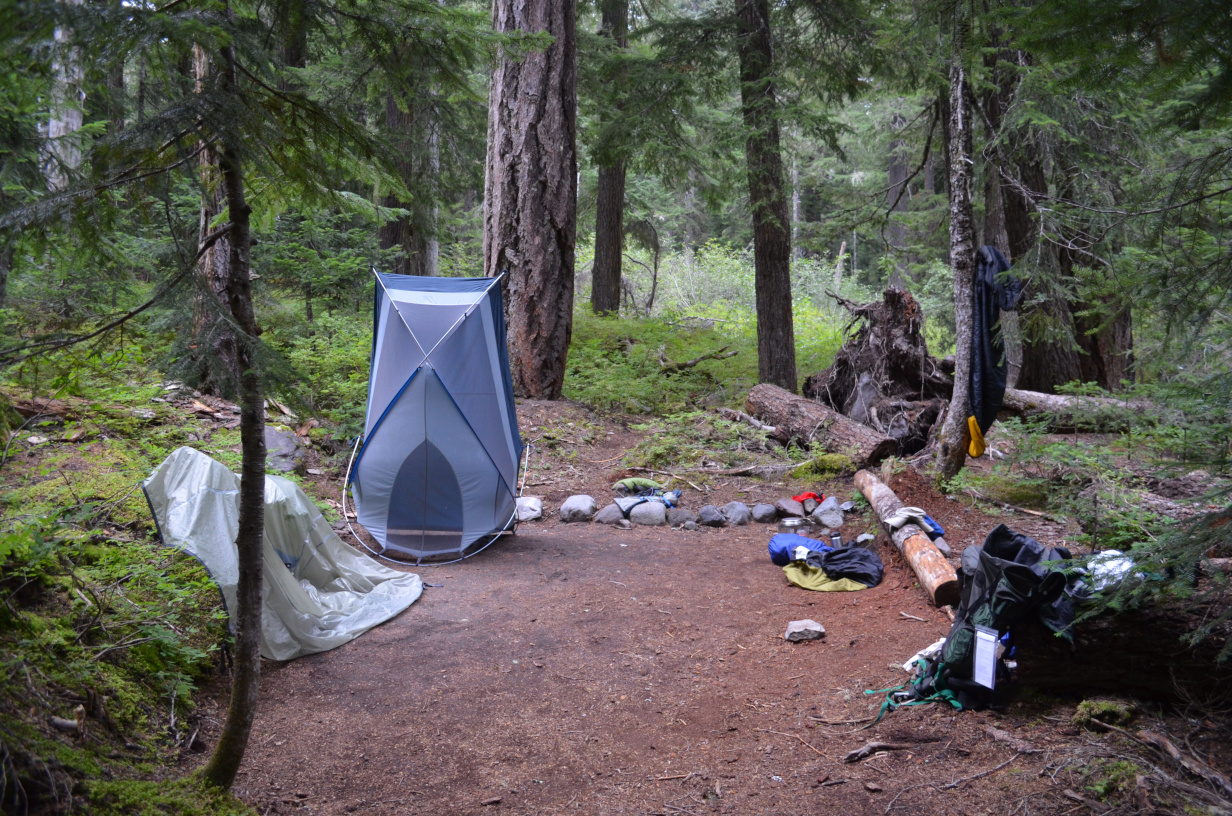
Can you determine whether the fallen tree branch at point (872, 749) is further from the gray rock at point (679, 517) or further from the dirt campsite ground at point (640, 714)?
the gray rock at point (679, 517)

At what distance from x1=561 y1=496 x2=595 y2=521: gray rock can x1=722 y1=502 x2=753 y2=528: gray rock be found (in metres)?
1.42

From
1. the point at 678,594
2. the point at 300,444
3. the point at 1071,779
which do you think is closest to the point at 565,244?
the point at 300,444

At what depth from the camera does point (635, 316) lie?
16.4 m

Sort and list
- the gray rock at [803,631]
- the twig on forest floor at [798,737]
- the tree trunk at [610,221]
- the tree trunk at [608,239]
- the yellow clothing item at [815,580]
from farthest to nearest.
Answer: the tree trunk at [608,239], the tree trunk at [610,221], the yellow clothing item at [815,580], the gray rock at [803,631], the twig on forest floor at [798,737]

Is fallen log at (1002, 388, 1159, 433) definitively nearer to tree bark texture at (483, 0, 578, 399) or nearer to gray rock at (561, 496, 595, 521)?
gray rock at (561, 496, 595, 521)

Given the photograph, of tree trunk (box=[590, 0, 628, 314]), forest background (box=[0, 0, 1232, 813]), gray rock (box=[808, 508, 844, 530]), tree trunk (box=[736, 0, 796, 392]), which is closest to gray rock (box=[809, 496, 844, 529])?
gray rock (box=[808, 508, 844, 530])

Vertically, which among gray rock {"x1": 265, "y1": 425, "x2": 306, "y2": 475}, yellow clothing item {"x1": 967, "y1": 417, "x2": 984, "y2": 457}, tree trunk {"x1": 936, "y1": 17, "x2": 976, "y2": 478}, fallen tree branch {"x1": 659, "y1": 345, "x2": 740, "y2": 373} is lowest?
gray rock {"x1": 265, "y1": 425, "x2": 306, "y2": 475}

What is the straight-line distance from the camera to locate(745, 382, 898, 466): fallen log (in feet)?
27.9

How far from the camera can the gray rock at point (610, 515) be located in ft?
25.1

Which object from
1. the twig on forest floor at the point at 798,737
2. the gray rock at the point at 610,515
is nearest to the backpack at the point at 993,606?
the twig on forest floor at the point at 798,737

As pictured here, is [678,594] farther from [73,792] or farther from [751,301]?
[751,301]

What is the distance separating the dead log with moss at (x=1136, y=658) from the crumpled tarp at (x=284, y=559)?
3665mm

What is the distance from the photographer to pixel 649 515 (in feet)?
25.1

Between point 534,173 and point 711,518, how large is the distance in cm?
516
